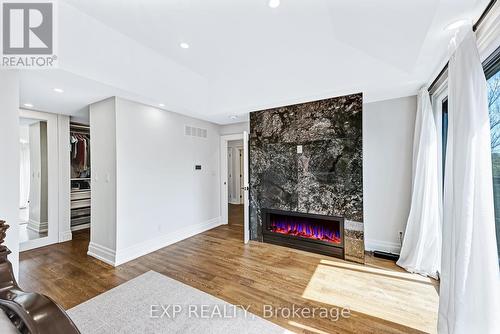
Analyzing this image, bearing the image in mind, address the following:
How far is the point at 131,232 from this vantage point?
10.6 ft

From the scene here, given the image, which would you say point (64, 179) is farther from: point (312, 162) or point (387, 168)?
point (387, 168)

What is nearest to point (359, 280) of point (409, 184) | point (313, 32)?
point (409, 184)

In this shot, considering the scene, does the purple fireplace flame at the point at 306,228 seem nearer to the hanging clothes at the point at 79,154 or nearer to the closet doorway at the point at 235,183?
the closet doorway at the point at 235,183

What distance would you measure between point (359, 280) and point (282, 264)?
0.97 metres

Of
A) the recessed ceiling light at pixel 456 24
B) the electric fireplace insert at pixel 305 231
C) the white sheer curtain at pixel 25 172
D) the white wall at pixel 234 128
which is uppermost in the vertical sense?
the recessed ceiling light at pixel 456 24

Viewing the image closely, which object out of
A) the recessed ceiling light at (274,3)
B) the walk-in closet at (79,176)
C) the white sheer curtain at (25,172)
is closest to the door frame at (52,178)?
the white sheer curtain at (25,172)

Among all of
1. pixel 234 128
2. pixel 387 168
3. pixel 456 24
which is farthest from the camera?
pixel 234 128

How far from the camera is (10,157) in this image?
199cm

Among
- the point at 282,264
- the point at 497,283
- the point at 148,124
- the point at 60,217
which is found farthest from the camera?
the point at 60,217

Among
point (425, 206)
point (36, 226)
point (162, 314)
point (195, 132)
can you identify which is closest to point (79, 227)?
point (36, 226)

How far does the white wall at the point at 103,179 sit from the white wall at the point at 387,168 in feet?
12.8

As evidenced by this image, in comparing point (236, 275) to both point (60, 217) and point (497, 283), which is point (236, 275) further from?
point (60, 217)

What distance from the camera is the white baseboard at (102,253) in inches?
120

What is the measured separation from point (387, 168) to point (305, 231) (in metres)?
1.64
